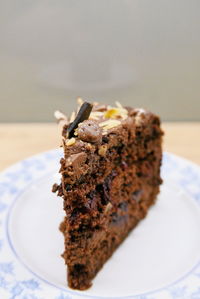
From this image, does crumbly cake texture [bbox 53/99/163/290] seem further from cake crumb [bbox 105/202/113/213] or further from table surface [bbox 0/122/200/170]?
table surface [bbox 0/122/200/170]

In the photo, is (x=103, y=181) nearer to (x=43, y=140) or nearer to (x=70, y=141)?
(x=70, y=141)

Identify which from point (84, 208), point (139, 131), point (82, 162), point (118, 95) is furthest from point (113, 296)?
point (118, 95)

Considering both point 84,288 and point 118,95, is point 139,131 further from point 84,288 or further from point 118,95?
point 118,95

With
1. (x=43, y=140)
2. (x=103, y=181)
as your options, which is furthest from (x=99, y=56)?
(x=103, y=181)

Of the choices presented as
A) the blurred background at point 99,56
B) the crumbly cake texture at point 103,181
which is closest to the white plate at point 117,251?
the crumbly cake texture at point 103,181

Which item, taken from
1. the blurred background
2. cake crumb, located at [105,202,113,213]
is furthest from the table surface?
cake crumb, located at [105,202,113,213]
